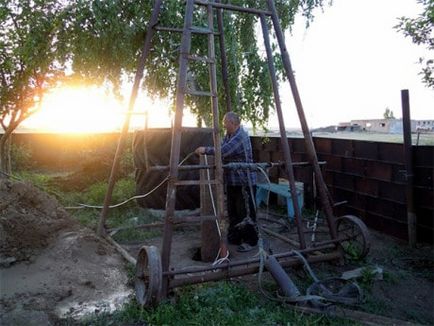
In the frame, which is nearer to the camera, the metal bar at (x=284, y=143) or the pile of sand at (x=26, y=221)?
the metal bar at (x=284, y=143)

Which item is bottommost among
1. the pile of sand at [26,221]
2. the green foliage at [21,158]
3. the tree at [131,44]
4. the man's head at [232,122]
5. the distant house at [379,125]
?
the pile of sand at [26,221]

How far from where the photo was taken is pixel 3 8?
29.2 feet

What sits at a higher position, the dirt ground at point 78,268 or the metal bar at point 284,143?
the metal bar at point 284,143

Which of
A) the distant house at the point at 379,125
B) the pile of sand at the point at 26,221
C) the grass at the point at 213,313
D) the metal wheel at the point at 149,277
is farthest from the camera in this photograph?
the distant house at the point at 379,125

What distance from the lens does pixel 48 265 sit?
16.6ft

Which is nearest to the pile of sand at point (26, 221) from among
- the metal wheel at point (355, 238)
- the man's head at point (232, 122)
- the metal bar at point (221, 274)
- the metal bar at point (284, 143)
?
the metal bar at point (221, 274)

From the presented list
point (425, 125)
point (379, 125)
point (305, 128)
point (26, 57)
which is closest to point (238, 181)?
point (305, 128)

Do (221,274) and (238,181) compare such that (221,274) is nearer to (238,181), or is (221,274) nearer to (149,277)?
(149,277)

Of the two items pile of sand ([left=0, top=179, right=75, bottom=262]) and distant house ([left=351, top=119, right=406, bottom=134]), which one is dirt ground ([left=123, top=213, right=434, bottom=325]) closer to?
pile of sand ([left=0, top=179, right=75, bottom=262])

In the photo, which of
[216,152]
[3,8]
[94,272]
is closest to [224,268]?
[216,152]

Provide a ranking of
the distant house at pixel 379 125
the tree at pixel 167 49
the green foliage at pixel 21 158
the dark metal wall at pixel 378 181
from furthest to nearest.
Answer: the distant house at pixel 379 125, the green foliage at pixel 21 158, the tree at pixel 167 49, the dark metal wall at pixel 378 181

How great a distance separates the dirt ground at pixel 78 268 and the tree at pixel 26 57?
325 centimetres

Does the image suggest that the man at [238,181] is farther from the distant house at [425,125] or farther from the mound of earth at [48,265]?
the distant house at [425,125]

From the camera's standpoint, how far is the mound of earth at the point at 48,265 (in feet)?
13.3
